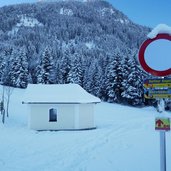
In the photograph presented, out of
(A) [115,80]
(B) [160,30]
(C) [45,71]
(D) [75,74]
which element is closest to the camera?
(B) [160,30]

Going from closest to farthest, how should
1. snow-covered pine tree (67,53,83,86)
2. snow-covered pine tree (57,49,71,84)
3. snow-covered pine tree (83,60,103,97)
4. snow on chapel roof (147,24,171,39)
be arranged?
snow on chapel roof (147,24,171,39), snow-covered pine tree (83,60,103,97), snow-covered pine tree (67,53,83,86), snow-covered pine tree (57,49,71,84)

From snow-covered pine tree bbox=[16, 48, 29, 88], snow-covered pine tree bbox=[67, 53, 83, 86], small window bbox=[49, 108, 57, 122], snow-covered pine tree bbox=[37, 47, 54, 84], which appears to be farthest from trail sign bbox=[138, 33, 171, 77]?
snow-covered pine tree bbox=[16, 48, 29, 88]

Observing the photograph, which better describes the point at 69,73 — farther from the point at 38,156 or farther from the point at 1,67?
the point at 38,156

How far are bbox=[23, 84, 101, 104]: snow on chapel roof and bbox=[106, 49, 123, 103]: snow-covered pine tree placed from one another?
20.7m

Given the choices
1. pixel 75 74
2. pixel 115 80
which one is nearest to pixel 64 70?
pixel 75 74

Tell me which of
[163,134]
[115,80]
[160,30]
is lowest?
Answer: [163,134]

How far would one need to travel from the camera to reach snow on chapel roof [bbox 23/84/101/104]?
23.7 m

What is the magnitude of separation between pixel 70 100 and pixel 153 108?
959 inches

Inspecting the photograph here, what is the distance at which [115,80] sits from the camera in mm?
46719

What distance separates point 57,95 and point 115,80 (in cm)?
2314

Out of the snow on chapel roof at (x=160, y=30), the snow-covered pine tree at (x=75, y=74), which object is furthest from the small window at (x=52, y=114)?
the snow-covered pine tree at (x=75, y=74)

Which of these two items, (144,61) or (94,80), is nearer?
(144,61)

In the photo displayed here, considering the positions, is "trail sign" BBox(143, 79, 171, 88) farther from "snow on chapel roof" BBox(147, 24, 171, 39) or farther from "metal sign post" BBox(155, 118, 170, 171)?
"snow on chapel roof" BBox(147, 24, 171, 39)

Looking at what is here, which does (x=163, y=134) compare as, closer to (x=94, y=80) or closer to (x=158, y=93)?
(x=158, y=93)
